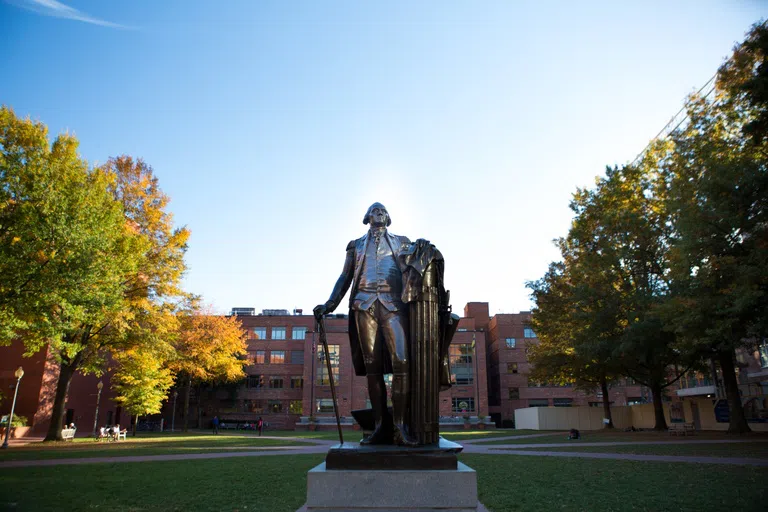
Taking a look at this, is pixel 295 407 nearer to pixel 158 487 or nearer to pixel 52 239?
pixel 52 239

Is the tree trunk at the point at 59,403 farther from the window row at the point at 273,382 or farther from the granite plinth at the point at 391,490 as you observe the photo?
the window row at the point at 273,382

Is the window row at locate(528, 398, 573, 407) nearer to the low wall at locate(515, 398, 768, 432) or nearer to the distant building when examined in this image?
the distant building

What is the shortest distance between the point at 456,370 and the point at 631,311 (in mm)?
39242

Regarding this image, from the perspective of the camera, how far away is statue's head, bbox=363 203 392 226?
641 cm

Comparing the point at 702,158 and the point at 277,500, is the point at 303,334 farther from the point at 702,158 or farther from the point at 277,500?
the point at 277,500

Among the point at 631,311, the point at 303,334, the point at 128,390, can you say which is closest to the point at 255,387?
the point at 303,334

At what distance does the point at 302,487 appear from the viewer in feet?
32.8

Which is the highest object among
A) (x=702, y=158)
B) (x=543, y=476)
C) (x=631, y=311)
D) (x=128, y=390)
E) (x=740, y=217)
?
(x=702, y=158)

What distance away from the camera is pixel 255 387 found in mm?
67812

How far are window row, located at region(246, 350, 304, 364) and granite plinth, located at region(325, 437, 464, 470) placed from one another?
66043 mm

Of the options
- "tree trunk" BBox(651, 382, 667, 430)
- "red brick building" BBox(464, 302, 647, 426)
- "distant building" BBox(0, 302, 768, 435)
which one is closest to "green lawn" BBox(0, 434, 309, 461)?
"tree trunk" BBox(651, 382, 667, 430)

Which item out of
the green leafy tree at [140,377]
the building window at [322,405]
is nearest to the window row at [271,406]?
the building window at [322,405]

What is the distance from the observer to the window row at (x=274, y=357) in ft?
227

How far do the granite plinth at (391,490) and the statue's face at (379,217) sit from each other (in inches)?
116
